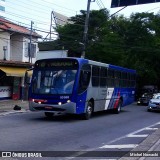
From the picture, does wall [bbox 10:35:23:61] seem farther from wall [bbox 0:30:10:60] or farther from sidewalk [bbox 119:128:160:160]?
sidewalk [bbox 119:128:160:160]

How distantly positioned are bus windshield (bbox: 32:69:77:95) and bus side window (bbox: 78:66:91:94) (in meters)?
0.47

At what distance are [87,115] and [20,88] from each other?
14627mm

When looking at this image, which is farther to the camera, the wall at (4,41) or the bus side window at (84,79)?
the wall at (4,41)

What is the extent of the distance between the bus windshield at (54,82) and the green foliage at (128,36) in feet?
81.1

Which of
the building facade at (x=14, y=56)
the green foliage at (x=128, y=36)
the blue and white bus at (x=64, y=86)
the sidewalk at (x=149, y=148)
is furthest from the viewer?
the green foliage at (x=128, y=36)

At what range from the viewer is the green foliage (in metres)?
45.6

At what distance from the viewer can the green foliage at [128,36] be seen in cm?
4559

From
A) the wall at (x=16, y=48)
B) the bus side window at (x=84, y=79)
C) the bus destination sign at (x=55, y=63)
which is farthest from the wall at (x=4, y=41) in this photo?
the bus side window at (x=84, y=79)

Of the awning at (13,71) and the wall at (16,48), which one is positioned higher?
the wall at (16,48)

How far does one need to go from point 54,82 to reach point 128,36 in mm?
31390

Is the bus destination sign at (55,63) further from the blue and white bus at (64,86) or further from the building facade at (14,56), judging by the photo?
the building facade at (14,56)

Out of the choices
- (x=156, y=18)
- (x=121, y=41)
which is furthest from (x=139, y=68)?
(x=156, y=18)

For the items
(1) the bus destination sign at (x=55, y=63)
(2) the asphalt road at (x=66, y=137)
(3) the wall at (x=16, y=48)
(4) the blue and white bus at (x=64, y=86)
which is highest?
(3) the wall at (x=16, y=48)

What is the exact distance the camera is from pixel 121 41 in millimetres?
45812
